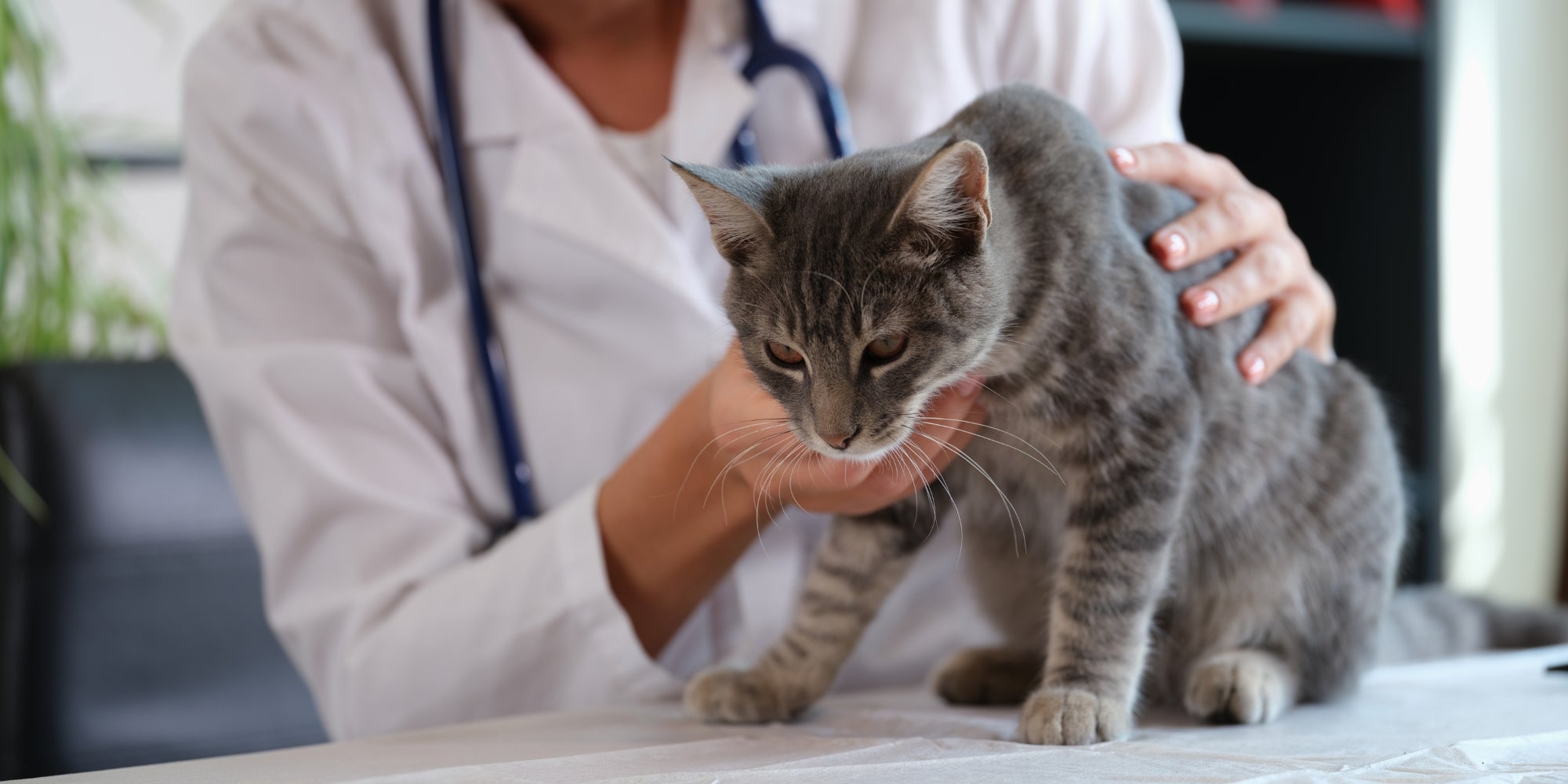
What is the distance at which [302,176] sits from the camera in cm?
113

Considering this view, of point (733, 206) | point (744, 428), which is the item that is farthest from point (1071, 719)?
point (733, 206)

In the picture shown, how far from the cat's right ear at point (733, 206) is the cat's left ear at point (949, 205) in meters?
0.10

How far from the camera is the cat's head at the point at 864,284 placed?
0.80 m

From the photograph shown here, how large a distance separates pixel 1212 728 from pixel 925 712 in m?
0.21

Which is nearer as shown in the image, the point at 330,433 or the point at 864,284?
the point at 864,284

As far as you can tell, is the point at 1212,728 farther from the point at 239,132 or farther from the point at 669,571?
the point at 239,132

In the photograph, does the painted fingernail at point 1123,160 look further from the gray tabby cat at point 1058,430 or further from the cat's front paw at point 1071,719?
the cat's front paw at point 1071,719

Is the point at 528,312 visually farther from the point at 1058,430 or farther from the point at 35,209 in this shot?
the point at 35,209

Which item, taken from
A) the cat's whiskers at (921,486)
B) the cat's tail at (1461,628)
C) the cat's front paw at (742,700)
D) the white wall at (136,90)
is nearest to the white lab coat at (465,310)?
the cat's front paw at (742,700)

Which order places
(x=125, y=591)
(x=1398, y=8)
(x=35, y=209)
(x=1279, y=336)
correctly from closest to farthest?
(x=1279, y=336) → (x=125, y=591) → (x=35, y=209) → (x=1398, y=8)

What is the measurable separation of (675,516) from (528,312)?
307 millimetres

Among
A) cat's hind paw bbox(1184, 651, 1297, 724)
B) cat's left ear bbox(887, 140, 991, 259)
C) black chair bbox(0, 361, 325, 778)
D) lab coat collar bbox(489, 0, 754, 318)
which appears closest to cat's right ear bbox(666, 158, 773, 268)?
cat's left ear bbox(887, 140, 991, 259)

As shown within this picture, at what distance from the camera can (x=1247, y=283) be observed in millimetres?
937

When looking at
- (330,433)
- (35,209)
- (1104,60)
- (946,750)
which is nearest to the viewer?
(946,750)
